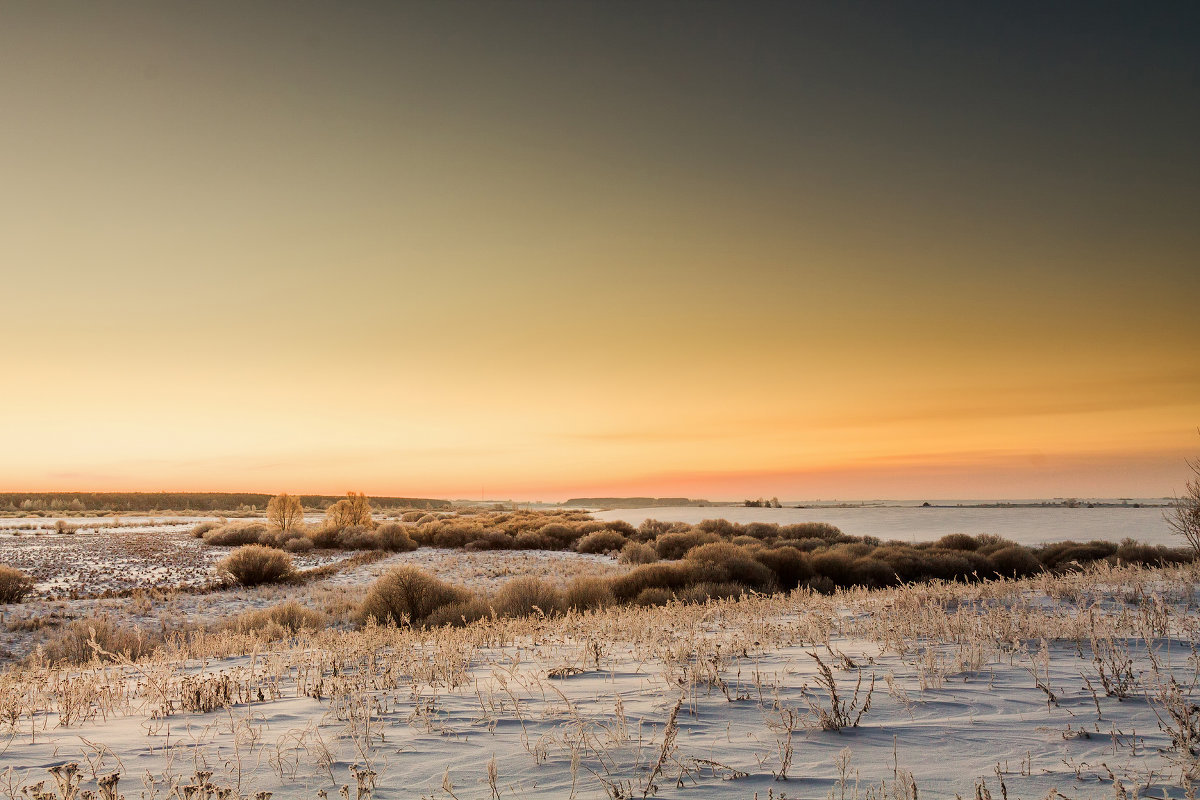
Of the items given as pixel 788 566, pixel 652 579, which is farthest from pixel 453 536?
pixel 652 579

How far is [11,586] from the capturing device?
766 inches

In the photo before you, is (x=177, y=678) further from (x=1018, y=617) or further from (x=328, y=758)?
(x=1018, y=617)

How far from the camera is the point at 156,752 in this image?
14.7 feet

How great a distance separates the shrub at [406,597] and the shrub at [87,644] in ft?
15.0

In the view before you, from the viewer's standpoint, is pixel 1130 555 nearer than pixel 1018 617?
No

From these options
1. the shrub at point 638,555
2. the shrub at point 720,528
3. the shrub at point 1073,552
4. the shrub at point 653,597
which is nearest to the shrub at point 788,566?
the shrub at point 653,597

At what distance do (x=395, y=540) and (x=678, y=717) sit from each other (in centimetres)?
3863

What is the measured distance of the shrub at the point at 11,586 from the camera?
19.2 m

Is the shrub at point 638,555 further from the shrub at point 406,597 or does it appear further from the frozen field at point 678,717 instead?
the frozen field at point 678,717

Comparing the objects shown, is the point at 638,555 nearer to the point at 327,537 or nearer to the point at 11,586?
the point at 11,586

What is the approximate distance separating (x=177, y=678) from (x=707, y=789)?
7.16 metres

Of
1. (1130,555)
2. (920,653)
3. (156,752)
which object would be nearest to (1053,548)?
(1130,555)

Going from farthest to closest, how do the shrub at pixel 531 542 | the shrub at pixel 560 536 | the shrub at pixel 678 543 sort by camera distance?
the shrub at pixel 560 536
the shrub at pixel 531 542
the shrub at pixel 678 543

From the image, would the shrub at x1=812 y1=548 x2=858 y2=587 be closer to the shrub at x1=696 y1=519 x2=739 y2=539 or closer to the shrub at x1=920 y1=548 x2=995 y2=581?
the shrub at x1=920 y1=548 x2=995 y2=581
